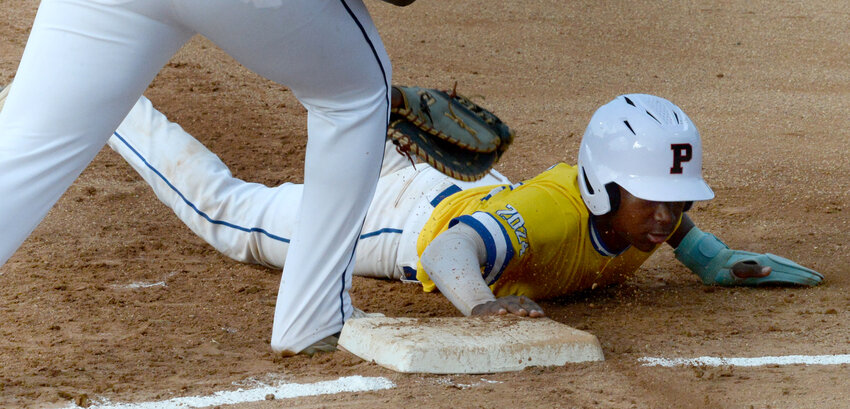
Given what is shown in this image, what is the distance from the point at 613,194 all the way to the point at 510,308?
62 cm

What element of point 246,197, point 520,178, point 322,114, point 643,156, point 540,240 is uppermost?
point 322,114

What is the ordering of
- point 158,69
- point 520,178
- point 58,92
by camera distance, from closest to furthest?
point 58,92 → point 158,69 → point 520,178

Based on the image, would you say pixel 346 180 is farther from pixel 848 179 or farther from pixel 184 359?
pixel 848 179

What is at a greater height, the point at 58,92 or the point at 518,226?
the point at 58,92

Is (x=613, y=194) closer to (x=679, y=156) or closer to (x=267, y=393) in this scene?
(x=679, y=156)

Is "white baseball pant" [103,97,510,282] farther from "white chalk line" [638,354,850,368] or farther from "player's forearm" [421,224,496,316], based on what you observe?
"white chalk line" [638,354,850,368]

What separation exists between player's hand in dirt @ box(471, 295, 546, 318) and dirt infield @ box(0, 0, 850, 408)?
25 cm

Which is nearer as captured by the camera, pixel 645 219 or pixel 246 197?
pixel 645 219

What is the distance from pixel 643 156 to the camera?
3176mm

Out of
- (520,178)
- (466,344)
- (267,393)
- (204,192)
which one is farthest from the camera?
(520,178)

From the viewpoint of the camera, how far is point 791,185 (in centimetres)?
505

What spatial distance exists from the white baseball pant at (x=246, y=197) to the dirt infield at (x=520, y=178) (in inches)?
4.9

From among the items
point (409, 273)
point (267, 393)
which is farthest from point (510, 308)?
point (409, 273)

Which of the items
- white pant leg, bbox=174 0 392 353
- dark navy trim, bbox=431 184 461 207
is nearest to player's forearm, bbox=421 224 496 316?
white pant leg, bbox=174 0 392 353
